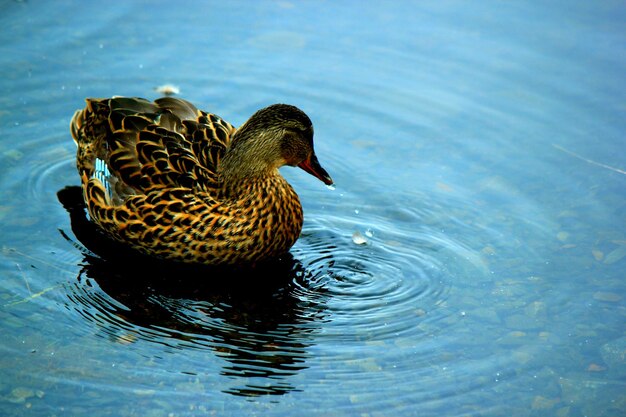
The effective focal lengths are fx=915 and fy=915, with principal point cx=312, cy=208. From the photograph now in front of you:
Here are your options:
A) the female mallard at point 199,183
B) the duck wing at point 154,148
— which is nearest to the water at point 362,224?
the female mallard at point 199,183

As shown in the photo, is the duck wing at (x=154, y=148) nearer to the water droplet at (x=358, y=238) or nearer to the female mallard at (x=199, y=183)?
the female mallard at (x=199, y=183)

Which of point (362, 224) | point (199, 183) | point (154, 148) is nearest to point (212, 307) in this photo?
point (199, 183)

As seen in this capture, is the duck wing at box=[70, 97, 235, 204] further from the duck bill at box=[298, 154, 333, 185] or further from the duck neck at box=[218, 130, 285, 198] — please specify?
the duck bill at box=[298, 154, 333, 185]

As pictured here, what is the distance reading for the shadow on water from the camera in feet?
22.9

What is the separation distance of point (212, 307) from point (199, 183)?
1092 mm

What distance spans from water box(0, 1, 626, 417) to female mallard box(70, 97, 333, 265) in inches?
13.4

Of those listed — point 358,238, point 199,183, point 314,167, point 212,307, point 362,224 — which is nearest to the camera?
point 212,307

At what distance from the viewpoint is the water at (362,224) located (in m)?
6.79

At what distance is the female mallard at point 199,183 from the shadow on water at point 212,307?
0.18m

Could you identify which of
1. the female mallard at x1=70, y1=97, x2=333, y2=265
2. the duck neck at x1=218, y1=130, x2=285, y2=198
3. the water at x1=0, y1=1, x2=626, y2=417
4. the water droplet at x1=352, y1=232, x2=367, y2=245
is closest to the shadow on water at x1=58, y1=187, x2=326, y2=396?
the water at x1=0, y1=1, x2=626, y2=417

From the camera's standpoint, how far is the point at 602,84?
1084cm

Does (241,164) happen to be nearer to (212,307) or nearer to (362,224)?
(212,307)

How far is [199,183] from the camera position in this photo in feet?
25.9

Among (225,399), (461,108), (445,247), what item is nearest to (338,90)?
(461,108)
